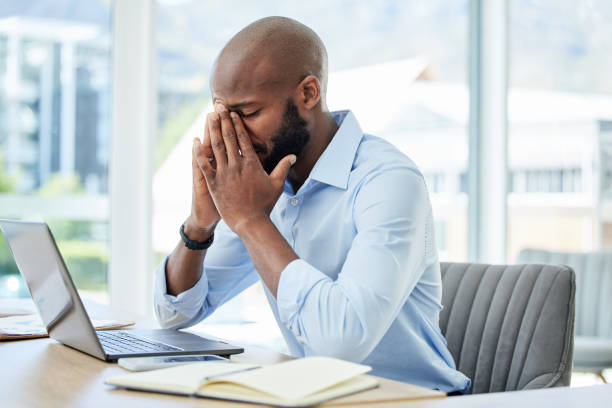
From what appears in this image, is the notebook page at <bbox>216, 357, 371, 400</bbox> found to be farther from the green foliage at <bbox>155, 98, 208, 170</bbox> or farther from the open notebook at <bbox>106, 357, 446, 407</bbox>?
the green foliage at <bbox>155, 98, 208, 170</bbox>

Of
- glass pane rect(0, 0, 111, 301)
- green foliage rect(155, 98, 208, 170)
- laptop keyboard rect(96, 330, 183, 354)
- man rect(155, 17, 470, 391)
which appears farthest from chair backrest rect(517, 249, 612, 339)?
laptop keyboard rect(96, 330, 183, 354)

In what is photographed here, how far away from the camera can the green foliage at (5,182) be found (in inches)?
107

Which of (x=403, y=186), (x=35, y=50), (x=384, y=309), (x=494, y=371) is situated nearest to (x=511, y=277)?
(x=494, y=371)

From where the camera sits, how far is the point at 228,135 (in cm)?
135

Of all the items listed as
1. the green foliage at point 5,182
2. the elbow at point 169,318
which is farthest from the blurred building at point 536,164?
the elbow at point 169,318

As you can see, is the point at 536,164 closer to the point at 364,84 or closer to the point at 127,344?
the point at 364,84

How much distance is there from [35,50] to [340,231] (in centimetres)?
190

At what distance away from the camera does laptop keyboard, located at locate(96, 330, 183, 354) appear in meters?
1.09

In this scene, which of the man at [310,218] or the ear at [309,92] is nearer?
the man at [310,218]

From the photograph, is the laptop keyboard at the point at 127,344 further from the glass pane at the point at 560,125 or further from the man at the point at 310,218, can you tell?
the glass pane at the point at 560,125

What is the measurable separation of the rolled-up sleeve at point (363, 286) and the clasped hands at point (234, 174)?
0.16 metres

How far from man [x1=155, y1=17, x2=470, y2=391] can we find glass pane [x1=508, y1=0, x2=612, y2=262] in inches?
99.5

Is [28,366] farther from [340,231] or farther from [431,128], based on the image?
[431,128]

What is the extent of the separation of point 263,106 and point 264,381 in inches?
26.3
